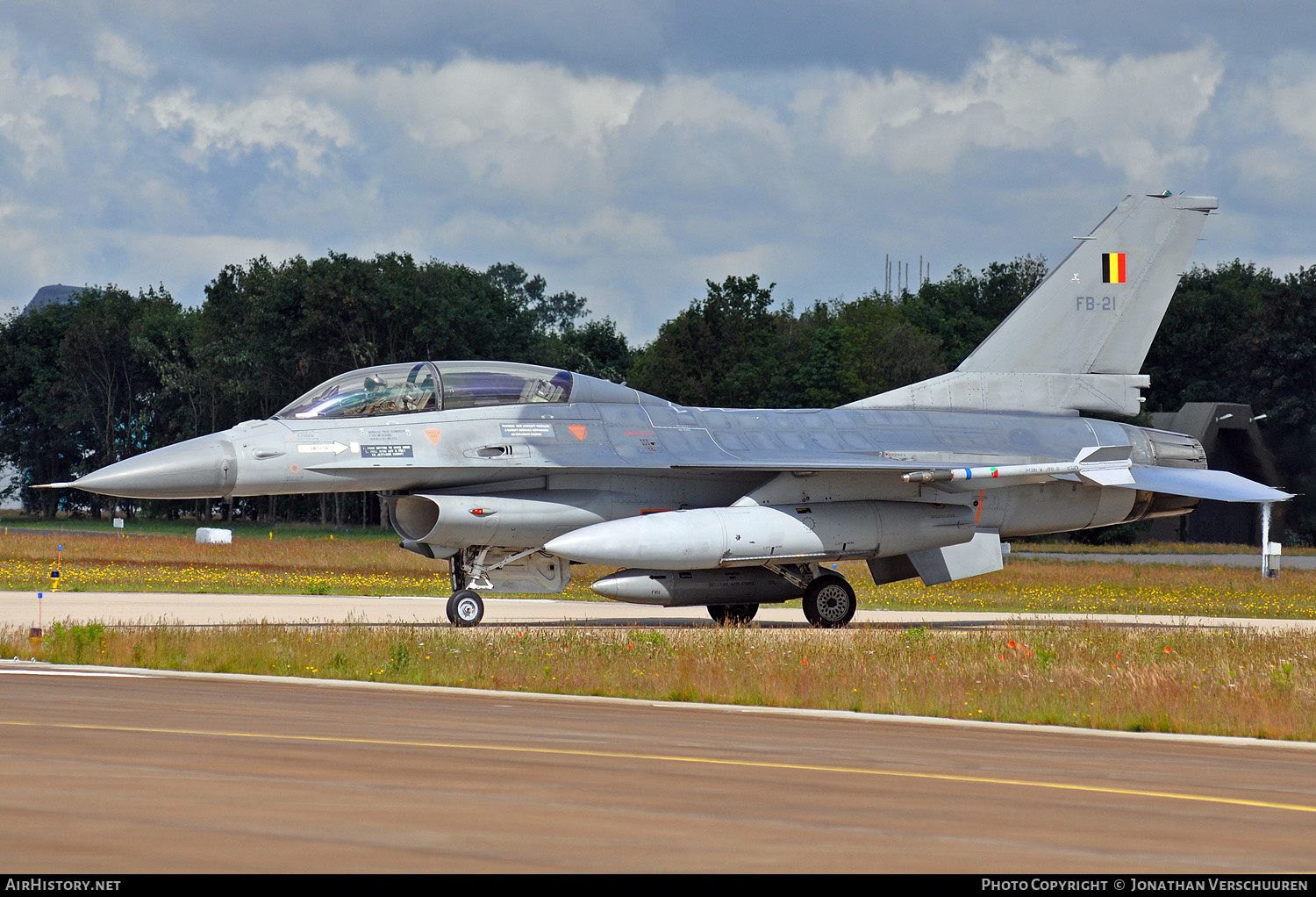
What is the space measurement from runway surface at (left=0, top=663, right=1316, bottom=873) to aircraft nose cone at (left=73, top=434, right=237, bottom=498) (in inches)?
269

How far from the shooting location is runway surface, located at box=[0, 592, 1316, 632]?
20.2 m

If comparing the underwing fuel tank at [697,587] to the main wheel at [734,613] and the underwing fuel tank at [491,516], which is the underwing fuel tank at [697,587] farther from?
the underwing fuel tank at [491,516]

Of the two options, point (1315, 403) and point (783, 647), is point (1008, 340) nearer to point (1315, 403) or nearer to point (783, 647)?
point (783, 647)

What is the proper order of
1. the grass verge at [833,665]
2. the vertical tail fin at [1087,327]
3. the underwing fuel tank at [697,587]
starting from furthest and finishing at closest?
the vertical tail fin at [1087,327]
the underwing fuel tank at [697,587]
the grass verge at [833,665]

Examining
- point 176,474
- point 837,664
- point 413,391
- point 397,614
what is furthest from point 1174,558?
point 176,474

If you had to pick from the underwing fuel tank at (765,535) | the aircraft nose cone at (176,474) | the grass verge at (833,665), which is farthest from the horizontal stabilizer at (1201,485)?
the aircraft nose cone at (176,474)

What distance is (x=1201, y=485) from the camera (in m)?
20.7

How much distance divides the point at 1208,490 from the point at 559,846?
687 inches

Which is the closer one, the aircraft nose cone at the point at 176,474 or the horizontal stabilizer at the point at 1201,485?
the aircraft nose cone at the point at 176,474

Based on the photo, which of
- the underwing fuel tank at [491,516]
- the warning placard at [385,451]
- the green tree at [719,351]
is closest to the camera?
the warning placard at [385,451]

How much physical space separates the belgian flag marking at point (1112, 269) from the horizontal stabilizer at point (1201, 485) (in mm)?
3197

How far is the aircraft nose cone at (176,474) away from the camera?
17094 mm

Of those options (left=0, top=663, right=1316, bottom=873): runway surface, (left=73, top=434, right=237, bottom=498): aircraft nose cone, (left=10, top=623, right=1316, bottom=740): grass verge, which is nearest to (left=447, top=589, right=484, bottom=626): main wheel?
(left=10, top=623, right=1316, bottom=740): grass verge

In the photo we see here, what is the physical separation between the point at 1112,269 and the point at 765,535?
7.93 metres
